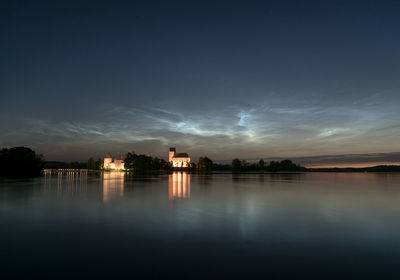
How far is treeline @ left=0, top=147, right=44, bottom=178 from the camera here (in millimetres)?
57969

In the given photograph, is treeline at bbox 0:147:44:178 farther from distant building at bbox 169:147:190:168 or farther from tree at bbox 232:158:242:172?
tree at bbox 232:158:242:172

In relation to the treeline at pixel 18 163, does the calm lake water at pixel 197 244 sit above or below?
below

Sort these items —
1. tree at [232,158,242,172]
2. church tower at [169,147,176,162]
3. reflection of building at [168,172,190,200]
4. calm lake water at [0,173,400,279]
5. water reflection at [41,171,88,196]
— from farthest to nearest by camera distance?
church tower at [169,147,176,162] < tree at [232,158,242,172] < water reflection at [41,171,88,196] < reflection of building at [168,172,190,200] < calm lake water at [0,173,400,279]

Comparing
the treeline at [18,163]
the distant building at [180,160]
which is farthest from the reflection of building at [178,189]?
the distant building at [180,160]

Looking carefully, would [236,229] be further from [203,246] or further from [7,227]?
[7,227]

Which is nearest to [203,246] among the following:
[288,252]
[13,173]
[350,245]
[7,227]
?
[288,252]

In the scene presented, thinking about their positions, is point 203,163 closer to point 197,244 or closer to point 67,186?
point 67,186

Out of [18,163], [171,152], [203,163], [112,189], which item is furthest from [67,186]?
[171,152]

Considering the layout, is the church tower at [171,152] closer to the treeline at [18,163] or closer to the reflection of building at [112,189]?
the treeline at [18,163]

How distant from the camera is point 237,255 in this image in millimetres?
8383

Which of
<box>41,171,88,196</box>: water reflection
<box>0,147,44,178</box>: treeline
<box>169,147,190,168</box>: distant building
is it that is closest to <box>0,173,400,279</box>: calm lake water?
<box>41,171,88,196</box>: water reflection

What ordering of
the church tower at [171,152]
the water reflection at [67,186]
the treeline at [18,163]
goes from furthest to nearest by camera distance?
the church tower at [171,152]
the treeline at [18,163]
the water reflection at [67,186]

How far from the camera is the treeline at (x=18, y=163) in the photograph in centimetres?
5797

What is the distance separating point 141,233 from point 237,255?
4.72 m
